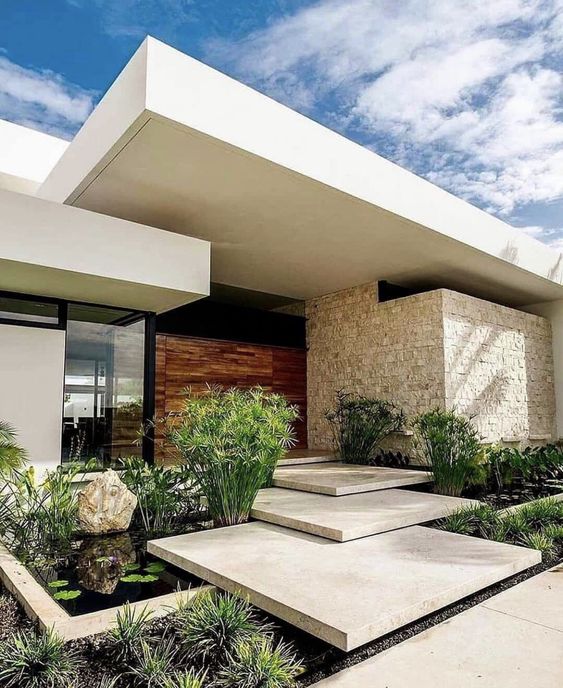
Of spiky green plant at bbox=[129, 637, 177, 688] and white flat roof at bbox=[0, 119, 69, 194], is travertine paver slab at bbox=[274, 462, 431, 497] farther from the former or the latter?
white flat roof at bbox=[0, 119, 69, 194]

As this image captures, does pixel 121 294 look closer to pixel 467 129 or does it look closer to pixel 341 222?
pixel 341 222

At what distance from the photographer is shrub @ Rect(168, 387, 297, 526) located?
5.00 meters

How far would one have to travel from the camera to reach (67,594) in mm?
3541

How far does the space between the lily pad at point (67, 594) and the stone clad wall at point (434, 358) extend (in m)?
6.76

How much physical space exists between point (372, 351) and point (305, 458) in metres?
2.53

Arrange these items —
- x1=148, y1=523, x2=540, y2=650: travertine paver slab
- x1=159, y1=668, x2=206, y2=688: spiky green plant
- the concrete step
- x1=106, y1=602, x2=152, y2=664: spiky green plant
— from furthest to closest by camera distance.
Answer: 1. the concrete step
2. x1=148, y1=523, x2=540, y2=650: travertine paver slab
3. x1=106, y1=602, x2=152, y2=664: spiky green plant
4. x1=159, y1=668, x2=206, y2=688: spiky green plant

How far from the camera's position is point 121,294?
6625 millimetres

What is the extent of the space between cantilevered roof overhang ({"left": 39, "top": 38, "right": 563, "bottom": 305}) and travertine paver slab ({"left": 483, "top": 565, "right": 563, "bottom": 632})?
4.36m

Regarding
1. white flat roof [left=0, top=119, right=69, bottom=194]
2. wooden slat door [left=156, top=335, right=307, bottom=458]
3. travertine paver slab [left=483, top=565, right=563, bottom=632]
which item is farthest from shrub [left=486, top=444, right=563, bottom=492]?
white flat roof [left=0, top=119, right=69, bottom=194]

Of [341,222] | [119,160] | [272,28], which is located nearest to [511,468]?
[341,222]

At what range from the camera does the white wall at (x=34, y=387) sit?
21.1 feet

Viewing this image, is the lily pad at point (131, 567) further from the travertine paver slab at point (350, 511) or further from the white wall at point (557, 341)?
the white wall at point (557, 341)

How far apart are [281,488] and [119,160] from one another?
4508 millimetres

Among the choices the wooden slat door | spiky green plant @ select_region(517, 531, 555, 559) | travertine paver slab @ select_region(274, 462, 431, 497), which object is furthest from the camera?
the wooden slat door
